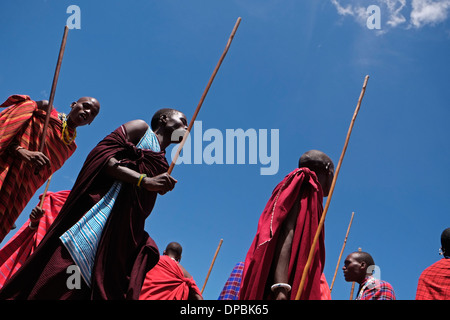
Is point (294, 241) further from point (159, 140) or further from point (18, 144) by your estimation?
point (18, 144)

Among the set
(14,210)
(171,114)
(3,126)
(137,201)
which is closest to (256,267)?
(137,201)

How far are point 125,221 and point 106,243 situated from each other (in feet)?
0.72

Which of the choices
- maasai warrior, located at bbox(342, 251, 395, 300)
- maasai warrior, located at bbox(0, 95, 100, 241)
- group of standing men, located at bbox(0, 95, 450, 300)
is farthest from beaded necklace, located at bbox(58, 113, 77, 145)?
maasai warrior, located at bbox(342, 251, 395, 300)

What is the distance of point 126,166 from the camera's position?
369cm

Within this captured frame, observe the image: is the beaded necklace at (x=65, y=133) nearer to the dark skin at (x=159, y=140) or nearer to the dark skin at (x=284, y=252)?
the dark skin at (x=159, y=140)

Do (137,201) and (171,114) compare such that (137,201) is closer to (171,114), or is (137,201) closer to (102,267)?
(102,267)

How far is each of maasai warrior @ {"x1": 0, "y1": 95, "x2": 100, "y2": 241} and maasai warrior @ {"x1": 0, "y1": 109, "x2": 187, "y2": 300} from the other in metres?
0.81

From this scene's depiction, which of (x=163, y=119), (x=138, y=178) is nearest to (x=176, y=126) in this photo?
(x=163, y=119)

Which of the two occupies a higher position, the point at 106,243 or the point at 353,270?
the point at 353,270

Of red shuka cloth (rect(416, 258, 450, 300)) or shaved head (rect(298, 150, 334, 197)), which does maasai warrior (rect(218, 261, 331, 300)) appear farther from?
shaved head (rect(298, 150, 334, 197))

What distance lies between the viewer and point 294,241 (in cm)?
328

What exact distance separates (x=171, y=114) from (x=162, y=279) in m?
2.62

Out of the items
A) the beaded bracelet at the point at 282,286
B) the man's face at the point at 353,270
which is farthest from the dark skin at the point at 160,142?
the man's face at the point at 353,270

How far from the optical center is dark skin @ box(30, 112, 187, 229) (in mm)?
3441
